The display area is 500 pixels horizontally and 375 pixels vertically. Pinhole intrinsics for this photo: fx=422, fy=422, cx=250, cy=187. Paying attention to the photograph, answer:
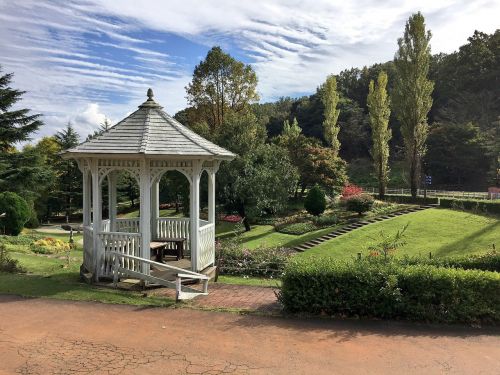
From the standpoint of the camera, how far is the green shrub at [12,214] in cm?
2170

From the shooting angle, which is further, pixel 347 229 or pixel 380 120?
pixel 380 120

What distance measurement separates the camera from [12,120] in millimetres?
31297

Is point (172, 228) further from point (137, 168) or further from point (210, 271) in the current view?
point (137, 168)

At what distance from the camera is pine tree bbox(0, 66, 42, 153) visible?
30.9m

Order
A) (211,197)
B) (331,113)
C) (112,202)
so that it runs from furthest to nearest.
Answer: (331,113)
(112,202)
(211,197)

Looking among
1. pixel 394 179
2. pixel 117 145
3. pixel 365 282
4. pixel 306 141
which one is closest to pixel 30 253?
pixel 117 145

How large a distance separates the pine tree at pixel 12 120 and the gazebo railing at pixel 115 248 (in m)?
24.7

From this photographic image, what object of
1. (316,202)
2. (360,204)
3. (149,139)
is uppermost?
(149,139)

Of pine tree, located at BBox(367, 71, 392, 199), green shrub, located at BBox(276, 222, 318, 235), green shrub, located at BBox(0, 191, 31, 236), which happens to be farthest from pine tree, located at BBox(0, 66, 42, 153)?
pine tree, located at BBox(367, 71, 392, 199)

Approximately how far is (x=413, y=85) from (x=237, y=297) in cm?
2988

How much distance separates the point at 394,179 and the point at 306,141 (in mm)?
26050

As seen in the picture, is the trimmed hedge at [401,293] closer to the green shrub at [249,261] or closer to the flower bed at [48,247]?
the green shrub at [249,261]

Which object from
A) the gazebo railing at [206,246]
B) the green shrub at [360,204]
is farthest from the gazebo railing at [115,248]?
the green shrub at [360,204]

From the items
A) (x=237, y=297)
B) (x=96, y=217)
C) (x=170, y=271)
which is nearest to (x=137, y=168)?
(x=96, y=217)
